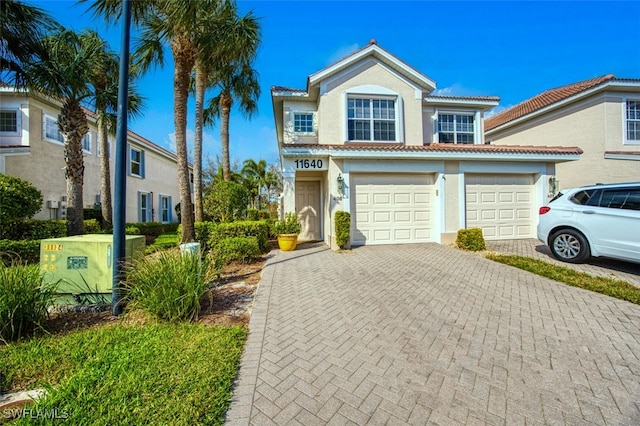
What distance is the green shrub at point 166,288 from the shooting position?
13.2ft

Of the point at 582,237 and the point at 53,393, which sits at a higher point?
the point at 582,237

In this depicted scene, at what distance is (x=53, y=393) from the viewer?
2.39 m

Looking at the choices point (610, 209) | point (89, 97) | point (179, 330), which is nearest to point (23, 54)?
point (89, 97)

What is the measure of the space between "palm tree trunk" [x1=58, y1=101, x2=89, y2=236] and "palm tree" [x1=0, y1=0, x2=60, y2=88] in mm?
1476

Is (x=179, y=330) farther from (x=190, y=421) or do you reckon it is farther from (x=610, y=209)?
(x=610, y=209)

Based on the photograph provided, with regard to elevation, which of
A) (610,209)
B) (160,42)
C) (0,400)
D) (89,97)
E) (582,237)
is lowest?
(0,400)

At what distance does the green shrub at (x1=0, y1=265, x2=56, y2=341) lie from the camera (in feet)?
11.3

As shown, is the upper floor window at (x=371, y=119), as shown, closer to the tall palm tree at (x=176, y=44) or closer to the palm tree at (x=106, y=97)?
the tall palm tree at (x=176, y=44)

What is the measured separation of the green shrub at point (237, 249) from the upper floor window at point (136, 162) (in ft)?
45.4

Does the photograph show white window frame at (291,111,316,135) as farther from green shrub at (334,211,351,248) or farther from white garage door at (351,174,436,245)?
green shrub at (334,211,351,248)

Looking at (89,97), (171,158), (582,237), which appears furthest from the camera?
(171,158)

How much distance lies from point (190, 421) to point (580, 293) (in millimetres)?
6765

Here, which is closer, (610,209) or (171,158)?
(610,209)

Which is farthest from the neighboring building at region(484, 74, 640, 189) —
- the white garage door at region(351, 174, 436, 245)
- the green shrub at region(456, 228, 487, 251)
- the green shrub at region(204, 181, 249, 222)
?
the green shrub at region(204, 181, 249, 222)
